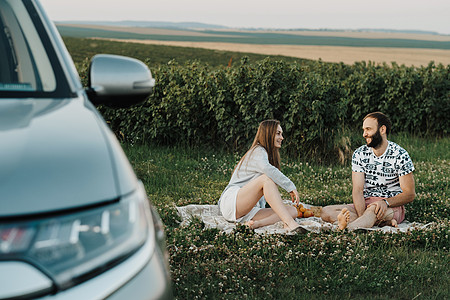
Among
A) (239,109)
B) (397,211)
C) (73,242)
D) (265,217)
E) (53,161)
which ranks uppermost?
(53,161)

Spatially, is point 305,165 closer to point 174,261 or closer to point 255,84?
point 255,84

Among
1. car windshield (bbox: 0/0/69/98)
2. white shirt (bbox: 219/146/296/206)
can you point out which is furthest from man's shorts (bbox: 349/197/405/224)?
car windshield (bbox: 0/0/69/98)

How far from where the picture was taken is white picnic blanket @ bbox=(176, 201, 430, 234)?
5.35 metres

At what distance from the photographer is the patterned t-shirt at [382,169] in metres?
5.77

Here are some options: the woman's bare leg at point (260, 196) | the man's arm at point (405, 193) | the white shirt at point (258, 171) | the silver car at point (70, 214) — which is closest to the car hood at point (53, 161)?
the silver car at point (70, 214)

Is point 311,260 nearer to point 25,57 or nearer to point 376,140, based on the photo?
point 376,140

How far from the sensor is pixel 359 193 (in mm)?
5840

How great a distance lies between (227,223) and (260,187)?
1.78 ft

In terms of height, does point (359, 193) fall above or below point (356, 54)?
above

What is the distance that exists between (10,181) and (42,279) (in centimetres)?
29

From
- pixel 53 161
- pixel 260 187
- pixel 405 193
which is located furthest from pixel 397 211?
pixel 53 161

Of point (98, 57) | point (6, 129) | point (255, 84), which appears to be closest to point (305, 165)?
point (255, 84)

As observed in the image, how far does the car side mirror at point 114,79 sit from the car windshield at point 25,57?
0.23 metres

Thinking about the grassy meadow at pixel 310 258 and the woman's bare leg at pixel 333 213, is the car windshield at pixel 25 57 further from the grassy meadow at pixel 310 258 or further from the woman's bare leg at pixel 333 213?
the woman's bare leg at pixel 333 213
